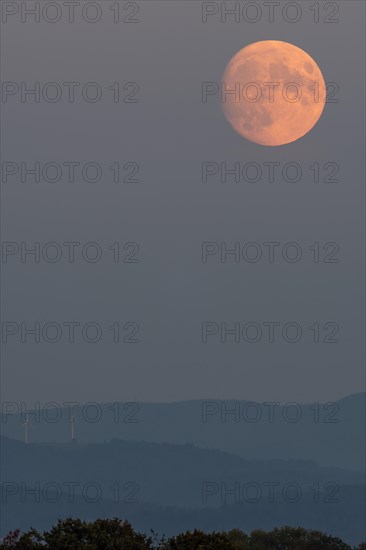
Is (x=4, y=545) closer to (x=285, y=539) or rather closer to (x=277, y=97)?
(x=285, y=539)

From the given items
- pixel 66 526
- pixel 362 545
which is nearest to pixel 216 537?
pixel 66 526

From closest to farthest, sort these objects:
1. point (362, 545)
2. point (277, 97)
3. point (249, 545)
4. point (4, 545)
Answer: point (4, 545)
point (249, 545)
point (362, 545)
point (277, 97)

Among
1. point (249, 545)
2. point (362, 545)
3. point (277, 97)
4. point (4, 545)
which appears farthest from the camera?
point (277, 97)

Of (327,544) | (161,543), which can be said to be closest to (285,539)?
(327,544)

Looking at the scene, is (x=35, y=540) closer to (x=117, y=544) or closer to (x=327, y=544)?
(x=117, y=544)

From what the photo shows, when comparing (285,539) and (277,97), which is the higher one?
(277,97)

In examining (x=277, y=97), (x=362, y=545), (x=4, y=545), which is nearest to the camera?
(x=4, y=545)

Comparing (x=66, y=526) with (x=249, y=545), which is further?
(x=249, y=545)

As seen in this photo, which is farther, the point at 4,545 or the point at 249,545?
the point at 249,545

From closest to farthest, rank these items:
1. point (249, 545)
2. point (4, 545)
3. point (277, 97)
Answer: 1. point (4, 545)
2. point (249, 545)
3. point (277, 97)
